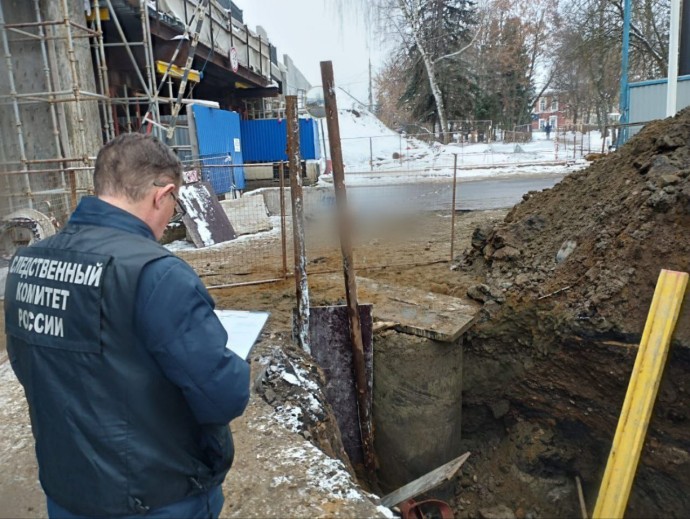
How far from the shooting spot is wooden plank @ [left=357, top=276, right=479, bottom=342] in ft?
16.6

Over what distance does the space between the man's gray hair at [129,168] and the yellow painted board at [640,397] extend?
3.85 metres

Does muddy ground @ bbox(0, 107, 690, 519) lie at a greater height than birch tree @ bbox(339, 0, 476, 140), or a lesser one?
lesser

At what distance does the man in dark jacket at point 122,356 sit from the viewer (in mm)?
1433

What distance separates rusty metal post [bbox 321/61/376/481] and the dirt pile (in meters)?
1.16

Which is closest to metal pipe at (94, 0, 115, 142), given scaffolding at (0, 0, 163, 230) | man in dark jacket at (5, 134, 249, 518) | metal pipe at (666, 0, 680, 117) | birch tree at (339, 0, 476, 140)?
scaffolding at (0, 0, 163, 230)

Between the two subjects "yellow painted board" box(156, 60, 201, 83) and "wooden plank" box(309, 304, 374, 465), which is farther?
"yellow painted board" box(156, 60, 201, 83)

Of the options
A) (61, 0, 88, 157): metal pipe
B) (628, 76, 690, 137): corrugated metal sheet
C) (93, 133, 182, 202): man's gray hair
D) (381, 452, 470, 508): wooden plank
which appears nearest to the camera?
(93, 133, 182, 202): man's gray hair

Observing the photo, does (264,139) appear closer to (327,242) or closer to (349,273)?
(327,242)

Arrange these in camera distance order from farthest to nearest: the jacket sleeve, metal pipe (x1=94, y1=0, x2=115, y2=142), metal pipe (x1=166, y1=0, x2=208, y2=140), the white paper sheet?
metal pipe (x1=166, y1=0, x2=208, y2=140) < metal pipe (x1=94, y1=0, x2=115, y2=142) < the white paper sheet < the jacket sleeve

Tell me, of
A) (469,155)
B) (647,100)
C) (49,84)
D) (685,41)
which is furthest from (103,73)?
(469,155)

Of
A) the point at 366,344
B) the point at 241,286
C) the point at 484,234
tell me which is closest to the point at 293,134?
the point at 366,344

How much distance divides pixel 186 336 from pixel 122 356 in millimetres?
199

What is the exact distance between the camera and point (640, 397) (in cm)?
398

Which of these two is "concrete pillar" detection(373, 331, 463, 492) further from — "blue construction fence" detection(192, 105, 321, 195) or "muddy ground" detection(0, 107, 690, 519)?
"blue construction fence" detection(192, 105, 321, 195)
